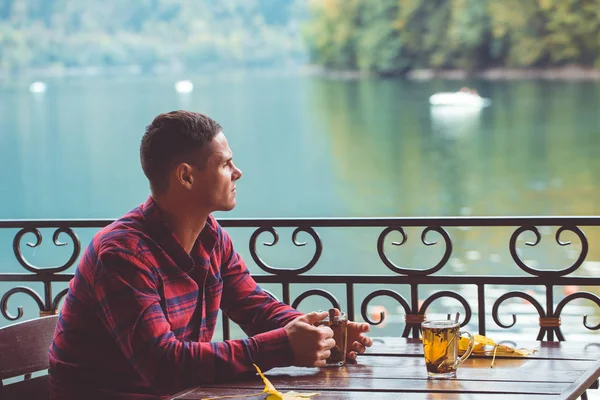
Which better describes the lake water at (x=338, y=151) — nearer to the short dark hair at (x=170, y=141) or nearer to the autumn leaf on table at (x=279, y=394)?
the short dark hair at (x=170, y=141)

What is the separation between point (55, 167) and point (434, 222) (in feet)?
114

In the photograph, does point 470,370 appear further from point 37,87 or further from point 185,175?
point 37,87

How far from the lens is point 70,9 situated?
39.2 metres

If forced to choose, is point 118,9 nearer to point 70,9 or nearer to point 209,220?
point 70,9

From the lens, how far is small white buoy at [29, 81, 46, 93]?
44256mm

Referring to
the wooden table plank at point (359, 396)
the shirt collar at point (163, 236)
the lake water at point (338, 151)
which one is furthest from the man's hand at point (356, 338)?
the lake water at point (338, 151)

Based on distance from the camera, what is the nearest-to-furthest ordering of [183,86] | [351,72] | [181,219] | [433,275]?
1. [181,219]
2. [433,275]
3. [351,72]
4. [183,86]

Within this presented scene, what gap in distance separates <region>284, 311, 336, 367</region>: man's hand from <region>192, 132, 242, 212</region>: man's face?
281 mm

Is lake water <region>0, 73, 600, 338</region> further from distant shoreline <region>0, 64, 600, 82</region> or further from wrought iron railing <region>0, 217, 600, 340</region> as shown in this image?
wrought iron railing <region>0, 217, 600, 340</region>

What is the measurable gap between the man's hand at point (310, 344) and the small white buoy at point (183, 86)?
42.4 m

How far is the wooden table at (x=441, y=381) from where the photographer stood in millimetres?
1549

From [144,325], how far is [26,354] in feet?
1.40

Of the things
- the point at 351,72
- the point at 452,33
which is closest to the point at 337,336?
the point at 452,33

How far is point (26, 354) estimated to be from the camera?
1893 millimetres
